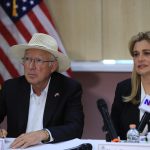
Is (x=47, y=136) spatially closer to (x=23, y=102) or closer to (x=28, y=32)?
(x=23, y=102)

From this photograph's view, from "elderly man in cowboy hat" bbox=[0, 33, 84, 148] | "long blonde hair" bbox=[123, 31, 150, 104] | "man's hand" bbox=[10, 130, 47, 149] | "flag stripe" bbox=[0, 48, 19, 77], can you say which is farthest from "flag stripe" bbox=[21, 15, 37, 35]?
"man's hand" bbox=[10, 130, 47, 149]

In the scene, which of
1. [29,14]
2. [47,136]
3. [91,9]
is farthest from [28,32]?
[47,136]

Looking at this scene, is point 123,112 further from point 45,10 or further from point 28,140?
point 45,10

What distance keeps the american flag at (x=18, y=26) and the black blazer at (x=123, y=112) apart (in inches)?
30.6

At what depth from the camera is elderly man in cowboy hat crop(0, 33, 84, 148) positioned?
8.54 ft

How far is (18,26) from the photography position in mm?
3508

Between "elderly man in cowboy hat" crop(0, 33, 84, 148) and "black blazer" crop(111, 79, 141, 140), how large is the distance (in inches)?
12.1

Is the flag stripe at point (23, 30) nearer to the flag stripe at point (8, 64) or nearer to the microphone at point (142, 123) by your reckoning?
the flag stripe at point (8, 64)

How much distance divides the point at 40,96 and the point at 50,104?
0.12 m

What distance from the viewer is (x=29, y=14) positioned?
3488mm

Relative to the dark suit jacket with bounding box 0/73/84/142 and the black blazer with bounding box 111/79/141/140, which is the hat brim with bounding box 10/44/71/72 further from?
the black blazer with bounding box 111/79/141/140

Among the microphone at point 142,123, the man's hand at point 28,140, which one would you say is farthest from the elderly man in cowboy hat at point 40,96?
the microphone at point 142,123

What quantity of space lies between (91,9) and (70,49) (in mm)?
451

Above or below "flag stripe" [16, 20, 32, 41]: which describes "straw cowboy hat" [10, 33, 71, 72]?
below
